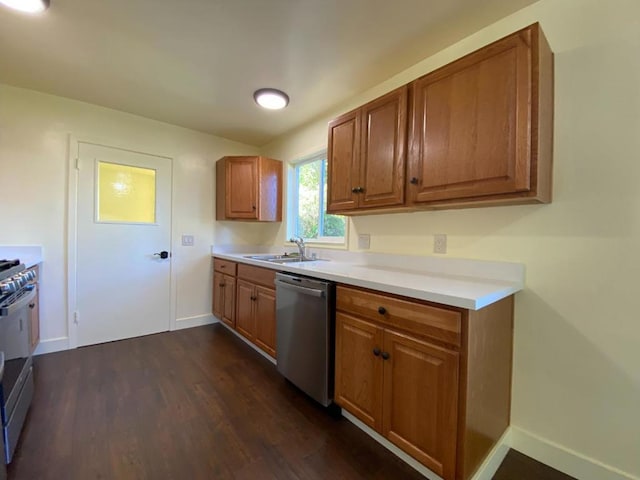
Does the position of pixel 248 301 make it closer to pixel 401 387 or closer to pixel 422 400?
pixel 401 387

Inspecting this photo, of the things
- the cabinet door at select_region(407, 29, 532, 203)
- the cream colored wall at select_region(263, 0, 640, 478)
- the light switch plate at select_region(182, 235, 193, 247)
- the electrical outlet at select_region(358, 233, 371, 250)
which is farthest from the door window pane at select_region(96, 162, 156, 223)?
the cream colored wall at select_region(263, 0, 640, 478)

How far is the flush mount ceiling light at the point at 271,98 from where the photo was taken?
2.40m

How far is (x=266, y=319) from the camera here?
240 centimetres

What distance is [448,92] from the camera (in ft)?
4.98

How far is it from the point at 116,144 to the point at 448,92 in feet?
10.0

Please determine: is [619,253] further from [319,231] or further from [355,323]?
[319,231]

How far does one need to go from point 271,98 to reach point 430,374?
2.37 metres

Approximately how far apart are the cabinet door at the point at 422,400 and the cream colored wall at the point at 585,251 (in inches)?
25.6

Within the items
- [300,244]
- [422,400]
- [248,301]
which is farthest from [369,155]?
[248,301]

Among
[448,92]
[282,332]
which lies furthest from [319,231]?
[448,92]

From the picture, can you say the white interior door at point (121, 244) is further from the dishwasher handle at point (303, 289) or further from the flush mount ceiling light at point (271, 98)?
the dishwasher handle at point (303, 289)

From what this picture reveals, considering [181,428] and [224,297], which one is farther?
[224,297]

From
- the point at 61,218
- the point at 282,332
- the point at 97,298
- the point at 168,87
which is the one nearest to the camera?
the point at 282,332

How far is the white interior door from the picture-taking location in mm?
2734
